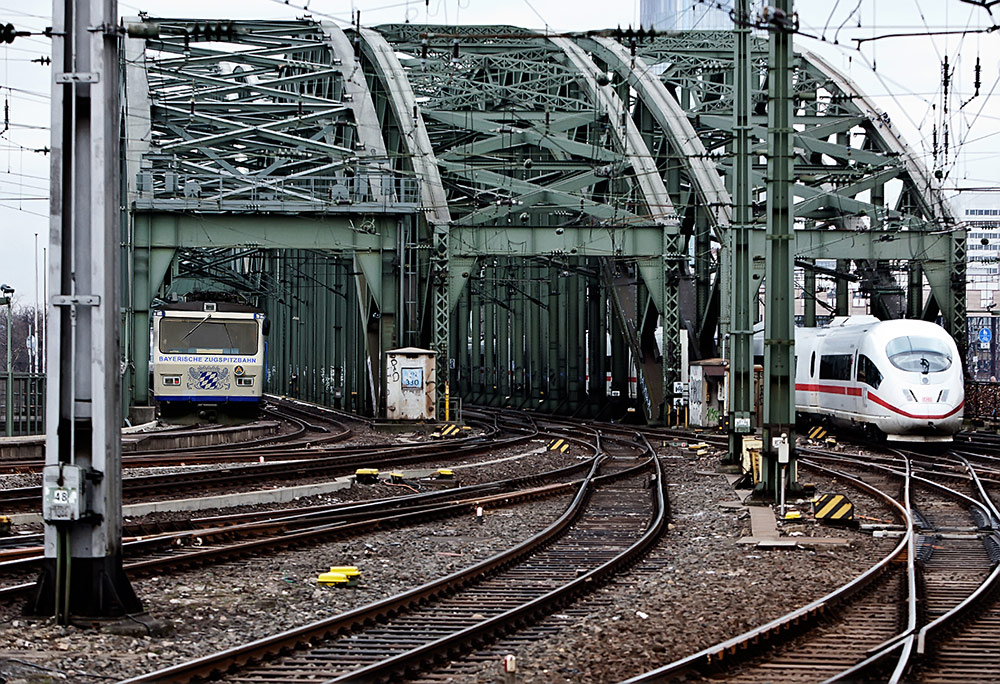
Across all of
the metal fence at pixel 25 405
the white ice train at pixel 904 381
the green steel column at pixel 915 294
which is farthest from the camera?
the green steel column at pixel 915 294

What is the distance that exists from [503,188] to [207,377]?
11.9 metres

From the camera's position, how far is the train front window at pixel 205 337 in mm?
34688

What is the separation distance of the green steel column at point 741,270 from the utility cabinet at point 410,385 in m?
14.7

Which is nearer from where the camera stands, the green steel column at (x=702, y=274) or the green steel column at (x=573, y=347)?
the green steel column at (x=702, y=274)

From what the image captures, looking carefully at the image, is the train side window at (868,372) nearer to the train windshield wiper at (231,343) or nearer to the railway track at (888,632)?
the train windshield wiper at (231,343)

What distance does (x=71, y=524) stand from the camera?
32.3 ft

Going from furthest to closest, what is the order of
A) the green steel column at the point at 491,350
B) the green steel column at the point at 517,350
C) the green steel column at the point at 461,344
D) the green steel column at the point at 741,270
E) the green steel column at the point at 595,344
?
the green steel column at the point at 461,344, the green steel column at the point at 491,350, the green steel column at the point at 517,350, the green steel column at the point at 595,344, the green steel column at the point at 741,270

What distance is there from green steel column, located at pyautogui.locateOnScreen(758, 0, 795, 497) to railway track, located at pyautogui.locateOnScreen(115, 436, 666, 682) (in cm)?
266

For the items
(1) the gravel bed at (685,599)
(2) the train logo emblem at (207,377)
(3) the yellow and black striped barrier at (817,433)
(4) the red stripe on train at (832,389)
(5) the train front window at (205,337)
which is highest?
(5) the train front window at (205,337)

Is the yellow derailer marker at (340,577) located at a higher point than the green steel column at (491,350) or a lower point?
lower

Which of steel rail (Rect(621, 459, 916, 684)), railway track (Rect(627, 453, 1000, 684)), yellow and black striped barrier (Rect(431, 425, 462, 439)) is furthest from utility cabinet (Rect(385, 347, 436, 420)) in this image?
steel rail (Rect(621, 459, 916, 684))

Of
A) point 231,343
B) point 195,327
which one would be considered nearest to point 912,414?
point 231,343

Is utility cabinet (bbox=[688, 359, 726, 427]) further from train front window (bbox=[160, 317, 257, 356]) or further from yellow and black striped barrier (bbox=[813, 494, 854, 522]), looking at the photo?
yellow and black striped barrier (bbox=[813, 494, 854, 522])

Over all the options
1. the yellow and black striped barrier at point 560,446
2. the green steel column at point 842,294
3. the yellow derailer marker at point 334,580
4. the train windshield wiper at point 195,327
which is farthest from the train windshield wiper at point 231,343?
the green steel column at point 842,294
